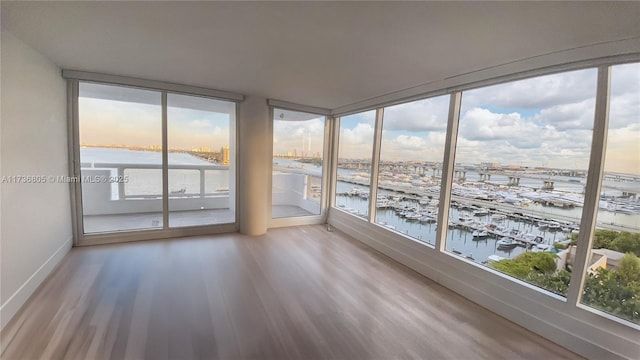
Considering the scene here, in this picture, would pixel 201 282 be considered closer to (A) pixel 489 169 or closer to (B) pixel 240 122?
(B) pixel 240 122

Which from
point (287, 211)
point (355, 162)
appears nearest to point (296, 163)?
point (287, 211)

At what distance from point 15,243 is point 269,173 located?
306cm

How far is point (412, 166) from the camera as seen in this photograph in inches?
138

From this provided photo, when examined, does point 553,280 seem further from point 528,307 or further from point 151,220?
point 151,220

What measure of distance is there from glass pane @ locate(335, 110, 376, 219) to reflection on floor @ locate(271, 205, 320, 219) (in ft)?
2.39

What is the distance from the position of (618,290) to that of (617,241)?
36cm

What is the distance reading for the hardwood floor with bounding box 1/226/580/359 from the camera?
1.81 metres

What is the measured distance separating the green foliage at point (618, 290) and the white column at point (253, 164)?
3.96 meters

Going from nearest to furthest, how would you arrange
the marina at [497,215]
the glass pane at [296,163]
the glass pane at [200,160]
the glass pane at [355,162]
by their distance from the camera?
1. the marina at [497,215]
2. the glass pane at [200,160]
3. the glass pane at [355,162]
4. the glass pane at [296,163]

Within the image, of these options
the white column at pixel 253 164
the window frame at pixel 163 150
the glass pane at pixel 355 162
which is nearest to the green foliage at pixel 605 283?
the glass pane at pixel 355 162

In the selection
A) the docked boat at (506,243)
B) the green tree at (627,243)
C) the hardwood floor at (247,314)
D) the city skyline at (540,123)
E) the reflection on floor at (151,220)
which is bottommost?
the hardwood floor at (247,314)

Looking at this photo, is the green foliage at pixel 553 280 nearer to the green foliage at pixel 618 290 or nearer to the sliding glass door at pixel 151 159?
the green foliage at pixel 618 290

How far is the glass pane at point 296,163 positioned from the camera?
4754 millimetres

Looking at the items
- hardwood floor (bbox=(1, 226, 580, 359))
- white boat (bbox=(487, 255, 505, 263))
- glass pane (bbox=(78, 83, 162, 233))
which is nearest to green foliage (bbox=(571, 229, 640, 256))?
white boat (bbox=(487, 255, 505, 263))
